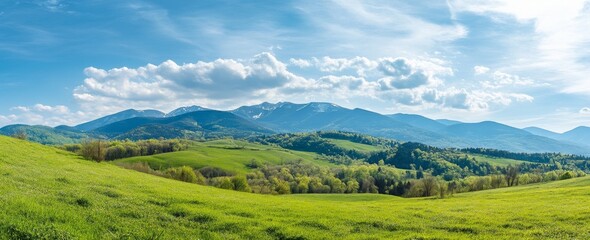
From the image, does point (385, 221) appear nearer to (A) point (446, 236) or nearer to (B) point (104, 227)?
(A) point (446, 236)

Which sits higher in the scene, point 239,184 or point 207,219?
point 207,219

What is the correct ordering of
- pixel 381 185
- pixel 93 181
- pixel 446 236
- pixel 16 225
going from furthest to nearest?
pixel 381 185, pixel 93 181, pixel 446 236, pixel 16 225

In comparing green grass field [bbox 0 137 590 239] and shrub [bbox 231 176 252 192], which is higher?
green grass field [bbox 0 137 590 239]

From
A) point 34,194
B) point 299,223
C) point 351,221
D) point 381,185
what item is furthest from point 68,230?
point 381,185

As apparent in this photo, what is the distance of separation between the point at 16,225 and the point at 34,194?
23.8 feet

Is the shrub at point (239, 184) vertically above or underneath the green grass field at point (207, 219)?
underneath

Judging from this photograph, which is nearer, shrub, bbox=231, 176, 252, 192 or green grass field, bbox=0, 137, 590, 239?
green grass field, bbox=0, 137, 590, 239

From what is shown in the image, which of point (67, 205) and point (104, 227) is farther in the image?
point (67, 205)

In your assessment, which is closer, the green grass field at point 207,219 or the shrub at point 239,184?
the green grass field at point 207,219

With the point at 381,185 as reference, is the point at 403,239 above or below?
above

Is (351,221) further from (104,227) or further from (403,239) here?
(104,227)

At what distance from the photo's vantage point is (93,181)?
112 ft

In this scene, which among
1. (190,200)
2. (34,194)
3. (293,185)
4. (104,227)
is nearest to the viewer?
(104,227)

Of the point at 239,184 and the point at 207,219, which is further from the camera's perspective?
the point at 239,184
